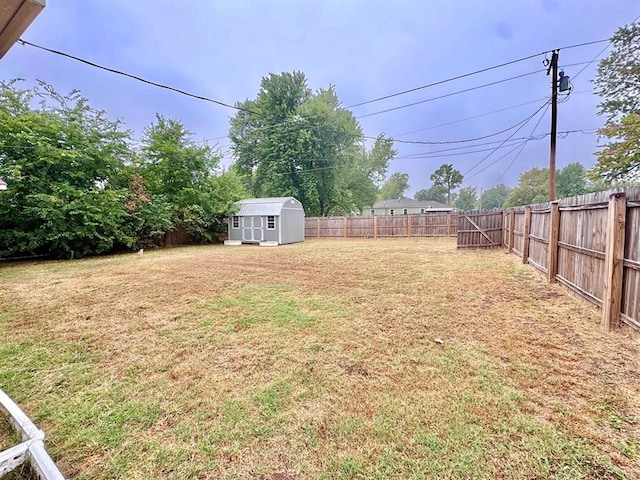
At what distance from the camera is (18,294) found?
15.5 ft

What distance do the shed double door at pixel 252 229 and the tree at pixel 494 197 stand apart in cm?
6211

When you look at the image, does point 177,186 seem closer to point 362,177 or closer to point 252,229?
point 252,229

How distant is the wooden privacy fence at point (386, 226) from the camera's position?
52.7 ft

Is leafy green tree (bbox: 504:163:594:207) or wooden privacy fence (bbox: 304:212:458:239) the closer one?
wooden privacy fence (bbox: 304:212:458:239)

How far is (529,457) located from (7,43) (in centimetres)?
362

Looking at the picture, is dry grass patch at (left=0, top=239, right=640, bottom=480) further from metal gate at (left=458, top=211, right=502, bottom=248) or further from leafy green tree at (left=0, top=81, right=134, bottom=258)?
metal gate at (left=458, top=211, right=502, bottom=248)

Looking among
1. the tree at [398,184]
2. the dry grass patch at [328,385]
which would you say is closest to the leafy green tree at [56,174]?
the dry grass patch at [328,385]

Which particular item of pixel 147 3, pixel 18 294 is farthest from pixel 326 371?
pixel 147 3

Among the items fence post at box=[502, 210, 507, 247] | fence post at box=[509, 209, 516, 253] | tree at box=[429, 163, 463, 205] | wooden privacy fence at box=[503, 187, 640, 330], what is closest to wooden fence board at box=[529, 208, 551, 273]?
wooden privacy fence at box=[503, 187, 640, 330]

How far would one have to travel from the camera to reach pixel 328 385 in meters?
2.03

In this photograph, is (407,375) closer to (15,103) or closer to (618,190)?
(618,190)

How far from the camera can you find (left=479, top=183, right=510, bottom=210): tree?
6359 centimetres

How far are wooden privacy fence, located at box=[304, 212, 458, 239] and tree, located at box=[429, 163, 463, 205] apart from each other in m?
31.8

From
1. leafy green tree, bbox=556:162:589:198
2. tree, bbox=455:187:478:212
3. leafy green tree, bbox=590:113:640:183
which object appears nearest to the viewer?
leafy green tree, bbox=590:113:640:183
